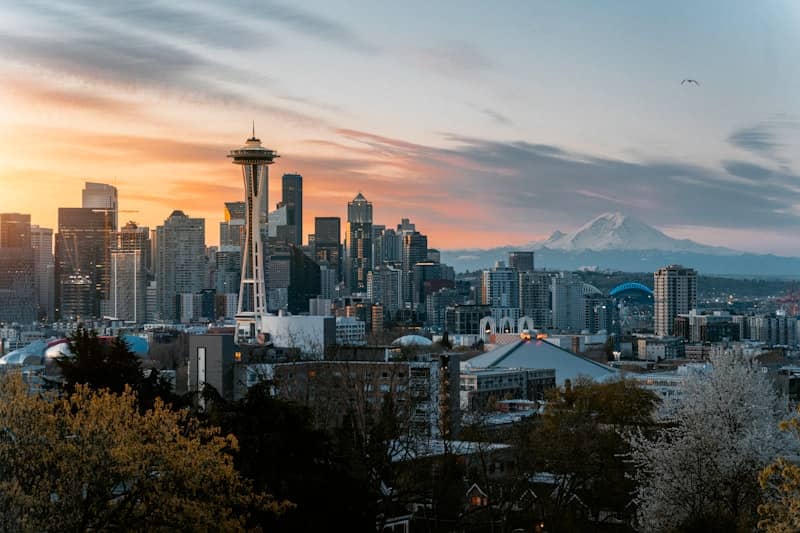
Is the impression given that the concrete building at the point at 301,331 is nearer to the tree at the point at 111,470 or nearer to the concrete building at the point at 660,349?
the concrete building at the point at 660,349

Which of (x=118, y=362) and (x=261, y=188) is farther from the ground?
(x=261, y=188)

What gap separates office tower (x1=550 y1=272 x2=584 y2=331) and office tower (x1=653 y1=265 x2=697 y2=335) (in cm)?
828

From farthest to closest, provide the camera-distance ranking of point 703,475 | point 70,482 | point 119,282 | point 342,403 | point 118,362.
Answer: point 119,282
point 342,403
point 118,362
point 703,475
point 70,482

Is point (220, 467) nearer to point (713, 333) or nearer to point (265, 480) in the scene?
point (265, 480)

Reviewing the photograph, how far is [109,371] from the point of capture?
15289 mm

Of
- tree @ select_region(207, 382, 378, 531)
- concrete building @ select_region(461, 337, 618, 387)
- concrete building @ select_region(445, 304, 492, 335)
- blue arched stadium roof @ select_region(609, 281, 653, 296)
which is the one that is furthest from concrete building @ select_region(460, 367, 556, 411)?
blue arched stadium roof @ select_region(609, 281, 653, 296)


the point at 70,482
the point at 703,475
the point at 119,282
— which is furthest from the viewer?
the point at 119,282

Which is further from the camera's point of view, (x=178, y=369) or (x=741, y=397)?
(x=178, y=369)

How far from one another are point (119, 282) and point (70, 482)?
300ft

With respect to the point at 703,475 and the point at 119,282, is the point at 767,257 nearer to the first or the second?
the point at 119,282

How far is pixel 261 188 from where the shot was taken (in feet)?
181

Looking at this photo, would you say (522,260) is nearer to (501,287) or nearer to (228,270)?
(501,287)

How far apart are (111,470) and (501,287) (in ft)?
336

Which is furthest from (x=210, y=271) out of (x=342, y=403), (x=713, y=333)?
(x=342, y=403)
